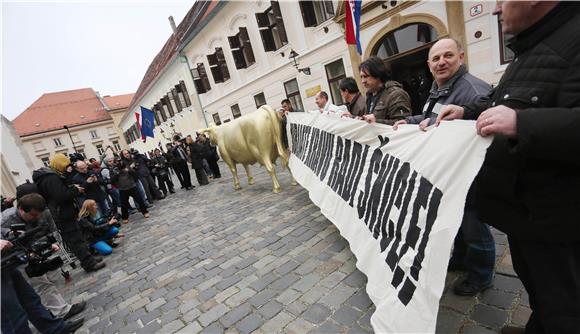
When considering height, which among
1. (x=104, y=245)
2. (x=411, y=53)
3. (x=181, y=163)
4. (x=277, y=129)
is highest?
(x=411, y=53)

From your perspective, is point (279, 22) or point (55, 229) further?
point (279, 22)

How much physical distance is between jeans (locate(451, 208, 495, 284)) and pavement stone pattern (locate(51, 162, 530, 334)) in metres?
0.16

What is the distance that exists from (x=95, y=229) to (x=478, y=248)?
6202 millimetres

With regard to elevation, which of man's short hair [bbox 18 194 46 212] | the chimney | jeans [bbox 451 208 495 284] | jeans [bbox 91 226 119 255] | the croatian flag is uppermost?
the chimney

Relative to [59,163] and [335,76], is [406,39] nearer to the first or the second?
[335,76]

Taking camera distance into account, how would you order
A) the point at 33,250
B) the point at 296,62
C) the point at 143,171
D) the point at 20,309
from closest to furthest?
the point at 20,309 → the point at 33,250 → the point at 143,171 → the point at 296,62

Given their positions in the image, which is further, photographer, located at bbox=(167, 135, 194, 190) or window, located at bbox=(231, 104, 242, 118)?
window, located at bbox=(231, 104, 242, 118)

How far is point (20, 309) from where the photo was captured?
9.02 feet

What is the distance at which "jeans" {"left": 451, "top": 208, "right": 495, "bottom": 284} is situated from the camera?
2156mm

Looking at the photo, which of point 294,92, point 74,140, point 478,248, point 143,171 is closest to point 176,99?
point 294,92

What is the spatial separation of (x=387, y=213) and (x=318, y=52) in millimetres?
11204

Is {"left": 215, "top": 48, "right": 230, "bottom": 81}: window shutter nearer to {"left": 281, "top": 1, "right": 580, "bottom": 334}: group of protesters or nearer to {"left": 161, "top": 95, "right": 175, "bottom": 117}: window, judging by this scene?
{"left": 161, "top": 95, "right": 175, "bottom": 117}: window

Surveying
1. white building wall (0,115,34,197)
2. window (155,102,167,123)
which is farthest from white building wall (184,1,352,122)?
white building wall (0,115,34,197)

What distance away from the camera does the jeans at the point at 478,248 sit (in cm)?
216
